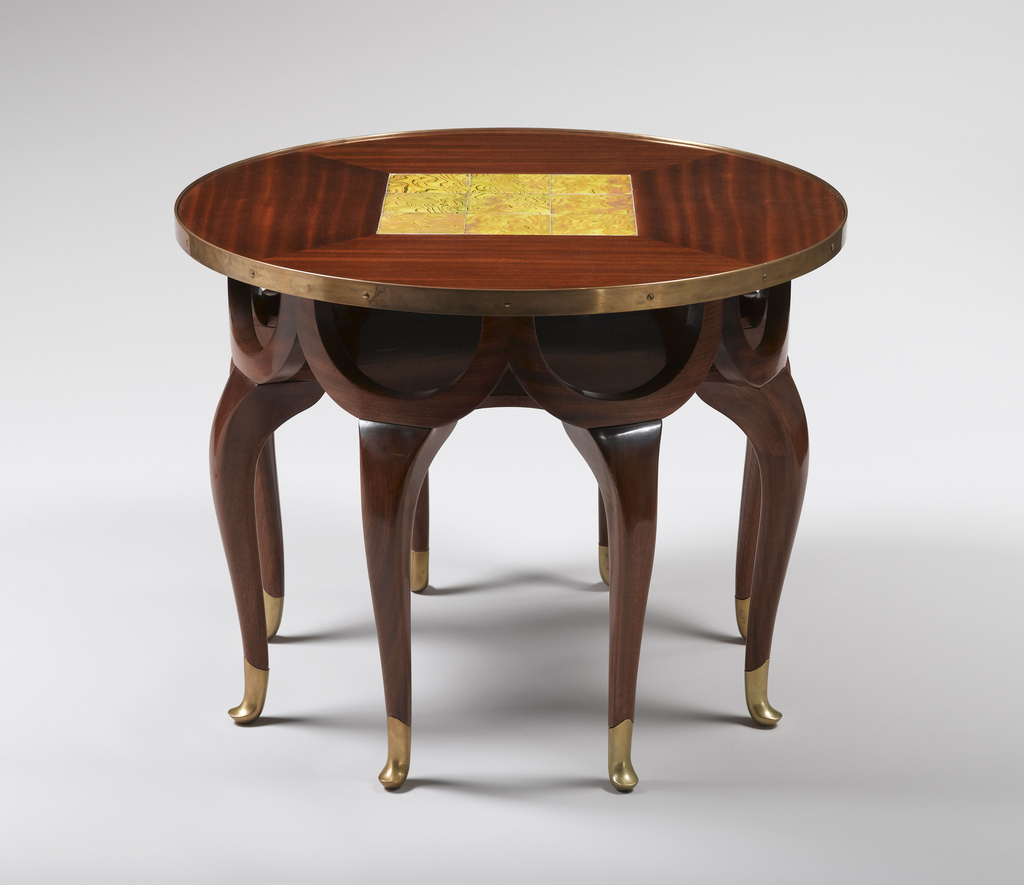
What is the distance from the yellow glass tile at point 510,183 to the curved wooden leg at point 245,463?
0.49 m

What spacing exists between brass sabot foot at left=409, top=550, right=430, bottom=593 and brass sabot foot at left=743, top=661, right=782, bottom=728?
2.70ft

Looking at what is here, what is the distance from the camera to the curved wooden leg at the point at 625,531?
2275mm

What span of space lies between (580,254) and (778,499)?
0.63 meters

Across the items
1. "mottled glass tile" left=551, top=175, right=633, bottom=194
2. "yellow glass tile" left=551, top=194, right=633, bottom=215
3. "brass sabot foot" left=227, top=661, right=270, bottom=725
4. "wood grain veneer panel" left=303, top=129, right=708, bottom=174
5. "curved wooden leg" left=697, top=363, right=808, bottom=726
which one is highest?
"yellow glass tile" left=551, top=194, right=633, bottom=215

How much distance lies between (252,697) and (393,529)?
59 centimetres

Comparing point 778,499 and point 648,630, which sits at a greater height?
point 778,499

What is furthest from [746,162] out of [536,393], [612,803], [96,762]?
[96,762]

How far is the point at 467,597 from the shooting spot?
125 inches

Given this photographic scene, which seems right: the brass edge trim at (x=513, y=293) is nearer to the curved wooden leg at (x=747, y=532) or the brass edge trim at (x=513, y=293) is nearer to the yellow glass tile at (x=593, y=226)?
the yellow glass tile at (x=593, y=226)

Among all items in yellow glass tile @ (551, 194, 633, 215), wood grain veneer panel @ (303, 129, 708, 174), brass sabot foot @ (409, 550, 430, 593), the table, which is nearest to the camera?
the table

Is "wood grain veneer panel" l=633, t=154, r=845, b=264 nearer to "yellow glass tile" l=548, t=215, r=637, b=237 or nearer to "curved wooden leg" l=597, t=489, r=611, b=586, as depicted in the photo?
"yellow glass tile" l=548, t=215, r=637, b=237

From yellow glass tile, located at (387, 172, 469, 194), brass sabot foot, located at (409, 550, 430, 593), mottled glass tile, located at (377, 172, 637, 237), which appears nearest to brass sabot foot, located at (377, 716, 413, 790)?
brass sabot foot, located at (409, 550, 430, 593)

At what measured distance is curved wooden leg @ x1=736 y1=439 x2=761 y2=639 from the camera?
2867 millimetres

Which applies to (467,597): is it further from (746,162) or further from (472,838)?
(746,162)
